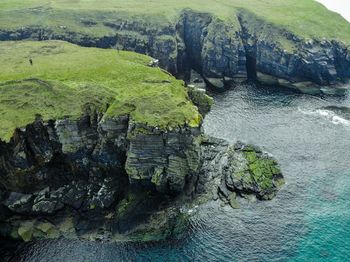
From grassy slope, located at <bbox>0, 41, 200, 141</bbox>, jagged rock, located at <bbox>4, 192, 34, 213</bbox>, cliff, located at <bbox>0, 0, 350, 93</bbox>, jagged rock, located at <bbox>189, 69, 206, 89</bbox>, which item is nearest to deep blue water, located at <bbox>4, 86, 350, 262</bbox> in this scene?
jagged rock, located at <bbox>4, 192, 34, 213</bbox>

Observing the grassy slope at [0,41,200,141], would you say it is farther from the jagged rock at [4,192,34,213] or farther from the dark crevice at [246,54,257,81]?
the dark crevice at [246,54,257,81]

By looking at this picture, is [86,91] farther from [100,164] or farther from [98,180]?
[98,180]

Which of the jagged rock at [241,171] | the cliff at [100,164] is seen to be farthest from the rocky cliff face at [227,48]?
the cliff at [100,164]

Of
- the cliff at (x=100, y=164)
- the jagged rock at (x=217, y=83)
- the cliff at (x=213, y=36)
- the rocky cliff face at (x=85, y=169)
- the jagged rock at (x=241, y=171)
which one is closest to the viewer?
the cliff at (x=100, y=164)

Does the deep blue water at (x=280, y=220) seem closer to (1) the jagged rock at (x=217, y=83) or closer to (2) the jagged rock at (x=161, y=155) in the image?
(2) the jagged rock at (x=161, y=155)

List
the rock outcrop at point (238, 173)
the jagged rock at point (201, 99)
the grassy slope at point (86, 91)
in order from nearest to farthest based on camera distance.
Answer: the grassy slope at point (86, 91), the rock outcrop at point (238, 173), the jagged rock at point (201, 99)

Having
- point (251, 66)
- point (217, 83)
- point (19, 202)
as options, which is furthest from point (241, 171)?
point (251, 66)

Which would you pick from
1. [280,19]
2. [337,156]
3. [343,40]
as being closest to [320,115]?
[337,156]

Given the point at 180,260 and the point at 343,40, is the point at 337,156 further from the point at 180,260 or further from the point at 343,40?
the point at 343,40
